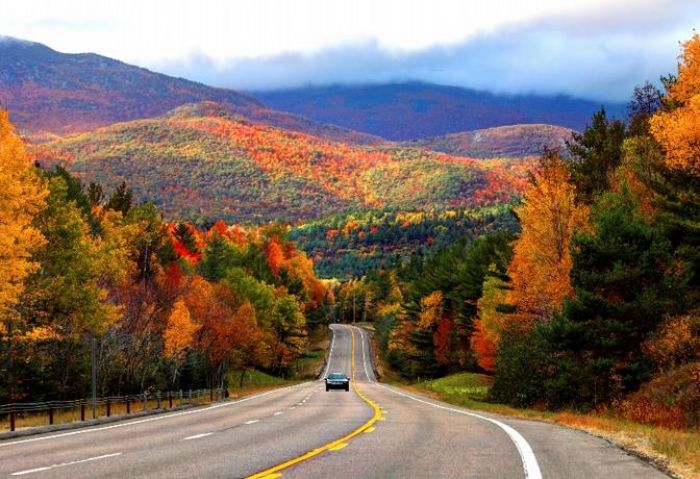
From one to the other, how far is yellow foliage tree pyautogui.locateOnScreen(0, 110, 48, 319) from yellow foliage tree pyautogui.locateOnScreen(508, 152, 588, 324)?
2643 centimetres

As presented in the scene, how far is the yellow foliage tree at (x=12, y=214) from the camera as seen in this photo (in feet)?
110

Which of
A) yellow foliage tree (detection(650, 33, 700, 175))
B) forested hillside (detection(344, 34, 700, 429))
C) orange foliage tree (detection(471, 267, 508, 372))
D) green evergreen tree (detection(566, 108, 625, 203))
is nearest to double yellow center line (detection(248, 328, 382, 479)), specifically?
forested hillside (detection(344, 34, 700, 429))

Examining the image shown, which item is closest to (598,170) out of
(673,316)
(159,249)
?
(673,316)

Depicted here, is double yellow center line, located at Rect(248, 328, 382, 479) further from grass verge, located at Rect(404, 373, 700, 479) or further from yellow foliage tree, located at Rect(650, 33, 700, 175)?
yellow foliage tree, located at Rect(650, 33, 700, 175)

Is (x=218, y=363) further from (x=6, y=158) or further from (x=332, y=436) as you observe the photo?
(x=332, y=436)

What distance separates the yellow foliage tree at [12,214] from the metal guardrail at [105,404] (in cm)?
539

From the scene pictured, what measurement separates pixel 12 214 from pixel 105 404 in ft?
46.5

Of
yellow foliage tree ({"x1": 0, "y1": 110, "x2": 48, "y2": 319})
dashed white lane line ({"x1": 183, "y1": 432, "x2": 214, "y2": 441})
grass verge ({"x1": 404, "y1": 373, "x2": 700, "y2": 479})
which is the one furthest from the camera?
yellow foliage tree ({"x1": 0, "y1": 110, "x2": 48, "y2": 319})

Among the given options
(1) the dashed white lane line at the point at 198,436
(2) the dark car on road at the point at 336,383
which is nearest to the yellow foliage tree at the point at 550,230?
(2) the dark car on road at the point at 336,383

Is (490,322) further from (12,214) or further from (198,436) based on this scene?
(198,436)

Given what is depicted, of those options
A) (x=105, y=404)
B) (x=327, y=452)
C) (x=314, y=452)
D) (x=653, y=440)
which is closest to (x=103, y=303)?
(x=105, y=404)

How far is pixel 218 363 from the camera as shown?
79.9m

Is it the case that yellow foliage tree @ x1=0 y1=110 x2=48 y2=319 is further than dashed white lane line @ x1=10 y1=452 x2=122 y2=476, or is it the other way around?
yellow foliage tree @ x1=0 y1=110 x2=48 y2=319

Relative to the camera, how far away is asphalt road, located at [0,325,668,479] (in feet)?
42.1
